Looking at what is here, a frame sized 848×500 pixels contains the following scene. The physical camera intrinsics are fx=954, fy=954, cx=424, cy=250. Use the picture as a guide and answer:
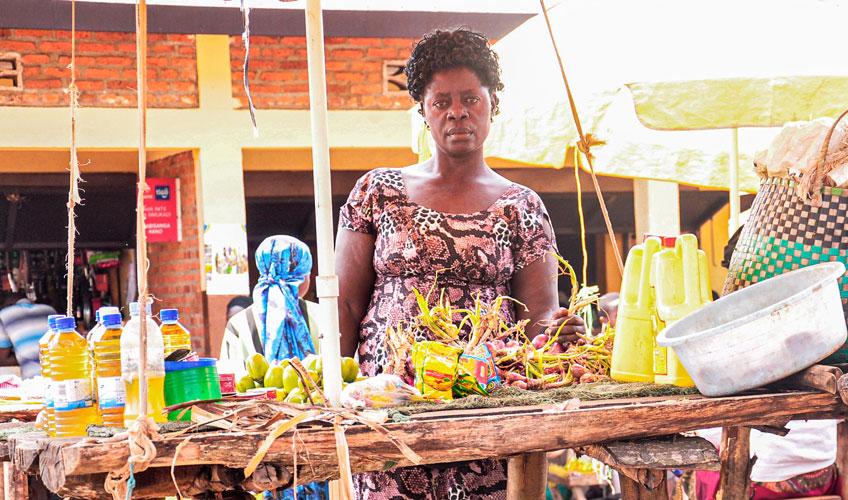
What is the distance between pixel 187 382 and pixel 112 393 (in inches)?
5.9

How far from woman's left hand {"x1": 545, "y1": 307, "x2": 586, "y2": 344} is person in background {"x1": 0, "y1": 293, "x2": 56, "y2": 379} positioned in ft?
14.7

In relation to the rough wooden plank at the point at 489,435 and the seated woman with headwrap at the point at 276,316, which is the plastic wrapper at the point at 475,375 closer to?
the rough wooden plank at the point at 489,435

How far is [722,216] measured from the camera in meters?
10.2

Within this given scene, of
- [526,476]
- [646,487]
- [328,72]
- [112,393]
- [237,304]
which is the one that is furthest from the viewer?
[328,72]

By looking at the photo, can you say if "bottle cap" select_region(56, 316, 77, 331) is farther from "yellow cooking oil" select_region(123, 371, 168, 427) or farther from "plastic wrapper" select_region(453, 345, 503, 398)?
"plastic wrapper" select_region(453, 345, 503, 398)

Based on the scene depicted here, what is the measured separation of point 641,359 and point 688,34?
6.21ft

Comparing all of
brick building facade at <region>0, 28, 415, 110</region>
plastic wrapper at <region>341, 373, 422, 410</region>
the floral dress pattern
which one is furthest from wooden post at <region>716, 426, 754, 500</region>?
brick building facade at <region>0, 28, 415, 110</region>

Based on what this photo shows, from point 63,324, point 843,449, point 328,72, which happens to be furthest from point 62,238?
point 843,449

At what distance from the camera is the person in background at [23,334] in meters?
6.20

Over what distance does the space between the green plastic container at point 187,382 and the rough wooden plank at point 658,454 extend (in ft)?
2.69

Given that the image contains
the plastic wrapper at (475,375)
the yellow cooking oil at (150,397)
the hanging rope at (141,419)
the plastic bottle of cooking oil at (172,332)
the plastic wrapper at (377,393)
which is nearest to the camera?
the hanging rope at (141,419)

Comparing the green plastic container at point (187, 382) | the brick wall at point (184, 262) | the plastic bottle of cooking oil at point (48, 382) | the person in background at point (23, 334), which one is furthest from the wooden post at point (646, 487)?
the brick wall at point (184, 262)

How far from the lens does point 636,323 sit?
2330 millimetres

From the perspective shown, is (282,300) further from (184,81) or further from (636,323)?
(184,81)
